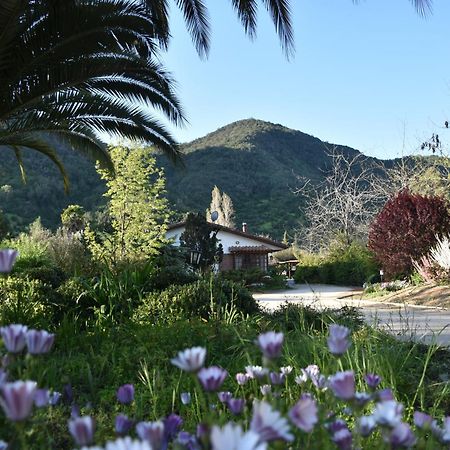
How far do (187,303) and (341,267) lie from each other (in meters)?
17.1

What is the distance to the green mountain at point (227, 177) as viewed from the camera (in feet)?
107

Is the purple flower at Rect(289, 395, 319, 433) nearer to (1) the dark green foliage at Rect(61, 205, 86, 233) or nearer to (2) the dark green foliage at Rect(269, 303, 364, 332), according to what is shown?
(2) the dark green foliage at Rect(269, 303, 364, 332)

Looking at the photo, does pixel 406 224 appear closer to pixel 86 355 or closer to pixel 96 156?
pixel 96 156

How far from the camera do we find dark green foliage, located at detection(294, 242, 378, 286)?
20886 mm

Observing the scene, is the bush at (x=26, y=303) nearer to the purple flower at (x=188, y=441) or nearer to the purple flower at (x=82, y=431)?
the purple flower at (x=188, y=441)

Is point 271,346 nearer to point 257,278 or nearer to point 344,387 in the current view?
point 344,387

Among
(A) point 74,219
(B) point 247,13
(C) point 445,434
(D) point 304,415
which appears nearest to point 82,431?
(D) point 304,415

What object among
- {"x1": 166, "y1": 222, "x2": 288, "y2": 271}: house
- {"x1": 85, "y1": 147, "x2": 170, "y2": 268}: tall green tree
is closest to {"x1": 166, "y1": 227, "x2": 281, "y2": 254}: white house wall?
{"x1": 166, "y1": 222, "x2": 288, "y2": 271}: house

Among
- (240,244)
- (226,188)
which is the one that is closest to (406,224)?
(240,244)

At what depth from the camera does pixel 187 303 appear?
603cm

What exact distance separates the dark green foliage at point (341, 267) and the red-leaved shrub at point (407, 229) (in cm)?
475

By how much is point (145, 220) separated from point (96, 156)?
121 inches

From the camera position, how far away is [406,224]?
14.2m

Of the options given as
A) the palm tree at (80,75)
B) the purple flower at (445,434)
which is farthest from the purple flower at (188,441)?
the palm tree at (80,75)
